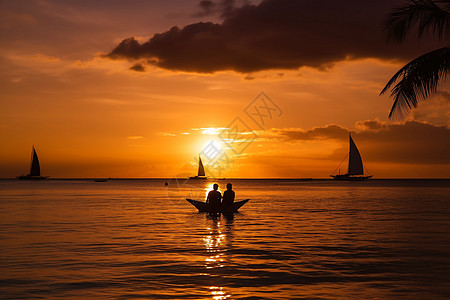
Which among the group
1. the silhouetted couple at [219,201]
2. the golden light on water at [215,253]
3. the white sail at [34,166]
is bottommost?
the golden light on water at [215,253]

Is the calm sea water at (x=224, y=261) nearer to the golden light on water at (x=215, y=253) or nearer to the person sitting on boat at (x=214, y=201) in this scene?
the golden light on water at (x=215, y=253)

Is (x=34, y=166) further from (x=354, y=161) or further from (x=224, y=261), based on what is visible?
(x=224, y=261)

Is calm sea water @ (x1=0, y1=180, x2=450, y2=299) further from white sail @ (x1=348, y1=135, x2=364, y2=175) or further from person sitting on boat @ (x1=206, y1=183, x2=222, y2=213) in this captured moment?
white sail @ (x1=348, y1=135, x2=364, y2=175)

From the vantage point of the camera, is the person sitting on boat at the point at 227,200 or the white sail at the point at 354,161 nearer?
the person sitting on boat at the point at 227,200

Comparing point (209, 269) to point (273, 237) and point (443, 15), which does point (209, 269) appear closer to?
point (273, 237)

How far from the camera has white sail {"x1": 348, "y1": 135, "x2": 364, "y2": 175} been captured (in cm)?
14850

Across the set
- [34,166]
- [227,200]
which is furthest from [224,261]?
[34,166]

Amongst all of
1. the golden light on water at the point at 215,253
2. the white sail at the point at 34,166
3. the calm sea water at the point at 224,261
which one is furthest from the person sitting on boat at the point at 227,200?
the white sail at the point at 34,166

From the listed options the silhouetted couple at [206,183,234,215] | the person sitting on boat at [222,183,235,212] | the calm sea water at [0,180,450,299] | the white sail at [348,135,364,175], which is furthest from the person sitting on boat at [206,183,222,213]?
the white sail at [348,135,364,175]

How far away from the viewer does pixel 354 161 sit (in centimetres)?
15325

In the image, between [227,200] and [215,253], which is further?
[227,200]

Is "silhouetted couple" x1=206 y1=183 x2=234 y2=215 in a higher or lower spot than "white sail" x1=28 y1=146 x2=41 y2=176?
lower

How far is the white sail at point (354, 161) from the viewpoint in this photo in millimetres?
148500

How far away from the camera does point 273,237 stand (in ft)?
82.8
